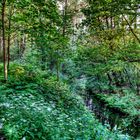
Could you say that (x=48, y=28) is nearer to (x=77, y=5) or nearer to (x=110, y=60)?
(x=110, y=60)

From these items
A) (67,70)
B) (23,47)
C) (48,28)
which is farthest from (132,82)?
(23,47)

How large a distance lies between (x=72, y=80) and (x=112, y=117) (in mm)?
5767

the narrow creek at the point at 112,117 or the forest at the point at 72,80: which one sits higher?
the forest at the point at 72,80

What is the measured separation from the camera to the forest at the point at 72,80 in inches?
215

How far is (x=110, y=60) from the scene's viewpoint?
11.3m

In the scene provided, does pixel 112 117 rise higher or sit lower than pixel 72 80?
lower

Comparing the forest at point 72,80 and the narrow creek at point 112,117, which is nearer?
the forest at point 72,80

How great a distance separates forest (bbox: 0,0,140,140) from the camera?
545cm

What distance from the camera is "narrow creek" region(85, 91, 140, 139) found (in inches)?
462

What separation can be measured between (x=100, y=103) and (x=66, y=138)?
12.2m

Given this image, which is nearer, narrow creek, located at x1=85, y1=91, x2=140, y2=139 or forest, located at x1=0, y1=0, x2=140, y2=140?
forest, located at x1=0, y1=0, x2=140, y2=140

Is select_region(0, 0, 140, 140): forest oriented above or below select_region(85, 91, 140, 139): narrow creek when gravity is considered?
above

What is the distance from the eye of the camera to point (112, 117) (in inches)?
552

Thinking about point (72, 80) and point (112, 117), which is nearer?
point (112, 117)
